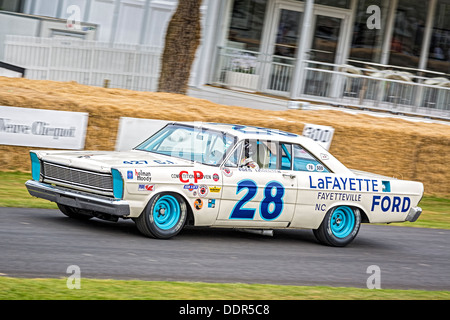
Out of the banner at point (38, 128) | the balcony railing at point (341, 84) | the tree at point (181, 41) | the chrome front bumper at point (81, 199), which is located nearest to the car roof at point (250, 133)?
the chrome front bumper at point (81, 199)

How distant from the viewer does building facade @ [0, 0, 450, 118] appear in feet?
68.2

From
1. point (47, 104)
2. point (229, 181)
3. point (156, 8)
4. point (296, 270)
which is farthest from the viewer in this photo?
point (156, 8)

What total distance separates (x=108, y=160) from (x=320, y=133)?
24.7 ft

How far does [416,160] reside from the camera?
1579cm

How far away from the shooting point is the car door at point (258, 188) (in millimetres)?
8602

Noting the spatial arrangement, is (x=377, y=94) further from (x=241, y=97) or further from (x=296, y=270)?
(x=296, y=270)

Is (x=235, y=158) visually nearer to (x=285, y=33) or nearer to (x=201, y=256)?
(x=201, y=256)

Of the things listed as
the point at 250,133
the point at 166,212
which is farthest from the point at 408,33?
the point at 166,212

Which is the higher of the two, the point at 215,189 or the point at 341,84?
the point at 341,84

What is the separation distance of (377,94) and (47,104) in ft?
36.6

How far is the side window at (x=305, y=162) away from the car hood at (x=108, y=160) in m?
1.51

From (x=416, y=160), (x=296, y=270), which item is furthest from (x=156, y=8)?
(x=296, y=270)

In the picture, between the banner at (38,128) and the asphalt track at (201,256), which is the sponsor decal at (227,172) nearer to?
the asphalt track at (201,256)

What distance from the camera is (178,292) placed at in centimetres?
613
